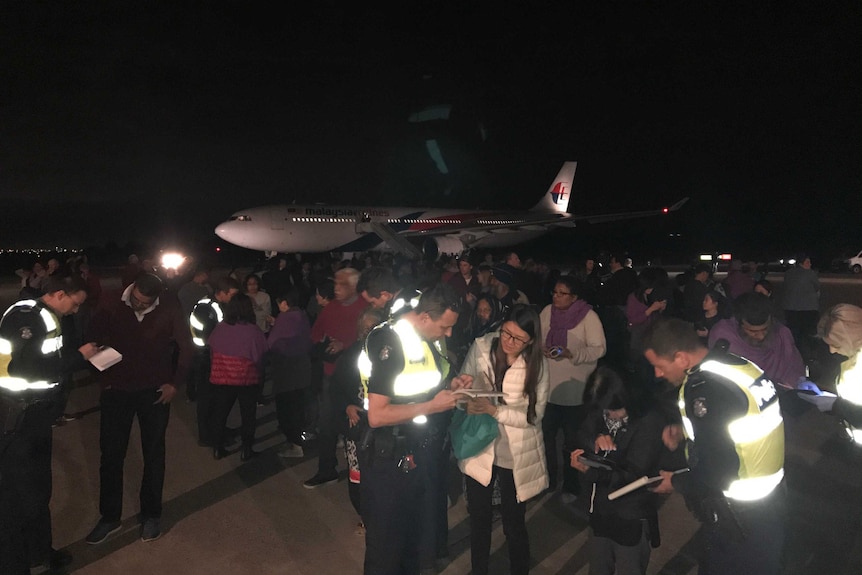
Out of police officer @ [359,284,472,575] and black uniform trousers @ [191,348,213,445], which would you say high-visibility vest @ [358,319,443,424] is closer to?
police officer @ [359,284,472,575]

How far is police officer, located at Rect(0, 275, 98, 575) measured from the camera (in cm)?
312

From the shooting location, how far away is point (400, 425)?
8.57 feet

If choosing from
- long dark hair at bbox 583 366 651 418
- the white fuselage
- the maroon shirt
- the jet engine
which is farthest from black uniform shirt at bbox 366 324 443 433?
the white fuselage

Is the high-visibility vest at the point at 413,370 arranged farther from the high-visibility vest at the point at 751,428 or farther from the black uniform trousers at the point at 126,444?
the black uniform trousers at the point at 126,444

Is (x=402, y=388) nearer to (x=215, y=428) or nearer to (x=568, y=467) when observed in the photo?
(x=568, y=467)

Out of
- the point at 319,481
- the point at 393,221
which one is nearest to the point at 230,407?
the point at 319,481

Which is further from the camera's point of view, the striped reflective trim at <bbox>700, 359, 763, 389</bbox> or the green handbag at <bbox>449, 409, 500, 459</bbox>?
the green handbag at <bbox>449, 409, 500, 459</bbox>

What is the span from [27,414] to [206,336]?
9.00ft

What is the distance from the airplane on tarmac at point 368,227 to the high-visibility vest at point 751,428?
2066cm

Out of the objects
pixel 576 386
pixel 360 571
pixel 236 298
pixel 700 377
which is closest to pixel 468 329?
pixel 576 386

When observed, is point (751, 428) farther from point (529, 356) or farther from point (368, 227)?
point (368, 227)

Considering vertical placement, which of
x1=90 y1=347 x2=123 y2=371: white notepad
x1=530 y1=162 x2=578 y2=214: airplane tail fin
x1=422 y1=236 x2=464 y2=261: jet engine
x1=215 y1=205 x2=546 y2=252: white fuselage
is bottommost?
x1=90 y1=347 x2=123 y2=371: white notepad

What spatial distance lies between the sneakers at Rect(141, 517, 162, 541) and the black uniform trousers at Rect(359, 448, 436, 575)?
2.17m

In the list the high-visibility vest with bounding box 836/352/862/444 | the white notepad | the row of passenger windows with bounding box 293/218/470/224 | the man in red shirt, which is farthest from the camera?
the row of passenger windows with bounding box 293/218/470/224
